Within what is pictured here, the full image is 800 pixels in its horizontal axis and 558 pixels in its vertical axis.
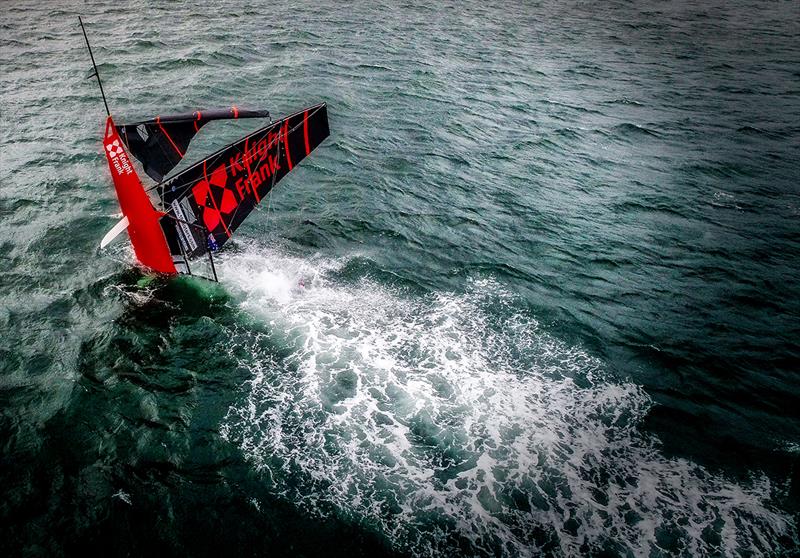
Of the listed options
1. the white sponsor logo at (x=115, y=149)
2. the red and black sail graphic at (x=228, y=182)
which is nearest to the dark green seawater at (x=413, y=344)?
the red and black sail graphic at (x=228, y=182)

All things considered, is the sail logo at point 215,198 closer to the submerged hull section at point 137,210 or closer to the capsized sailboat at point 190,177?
the capsized sailboat at point 190,177

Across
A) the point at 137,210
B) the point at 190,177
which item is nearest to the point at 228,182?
the point at 190,177

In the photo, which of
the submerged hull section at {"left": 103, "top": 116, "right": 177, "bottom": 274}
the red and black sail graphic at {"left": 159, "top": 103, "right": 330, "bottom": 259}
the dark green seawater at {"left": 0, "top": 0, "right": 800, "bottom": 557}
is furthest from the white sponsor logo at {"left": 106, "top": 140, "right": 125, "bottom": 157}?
the dark green seawater at {"left": 0, "top": 0, "right": 800, "bottom": 557}

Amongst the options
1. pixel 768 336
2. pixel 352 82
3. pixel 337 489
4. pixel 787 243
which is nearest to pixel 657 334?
pixel 768 336

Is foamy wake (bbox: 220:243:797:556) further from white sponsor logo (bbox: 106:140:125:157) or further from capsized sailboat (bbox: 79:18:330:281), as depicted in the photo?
white sponsor logo (bbox: 106:140:125:157)

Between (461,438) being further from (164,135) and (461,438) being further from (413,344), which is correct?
(164,135)

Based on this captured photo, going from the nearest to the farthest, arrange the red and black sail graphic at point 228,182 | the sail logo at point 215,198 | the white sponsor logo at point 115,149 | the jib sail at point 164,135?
the white sponsor logo at point 115,149
the jib sail at point 164,135
the red and black sail graphic at point 228,182
the sail logo at point 215,198

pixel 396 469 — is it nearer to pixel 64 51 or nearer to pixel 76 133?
pixel 76 133
